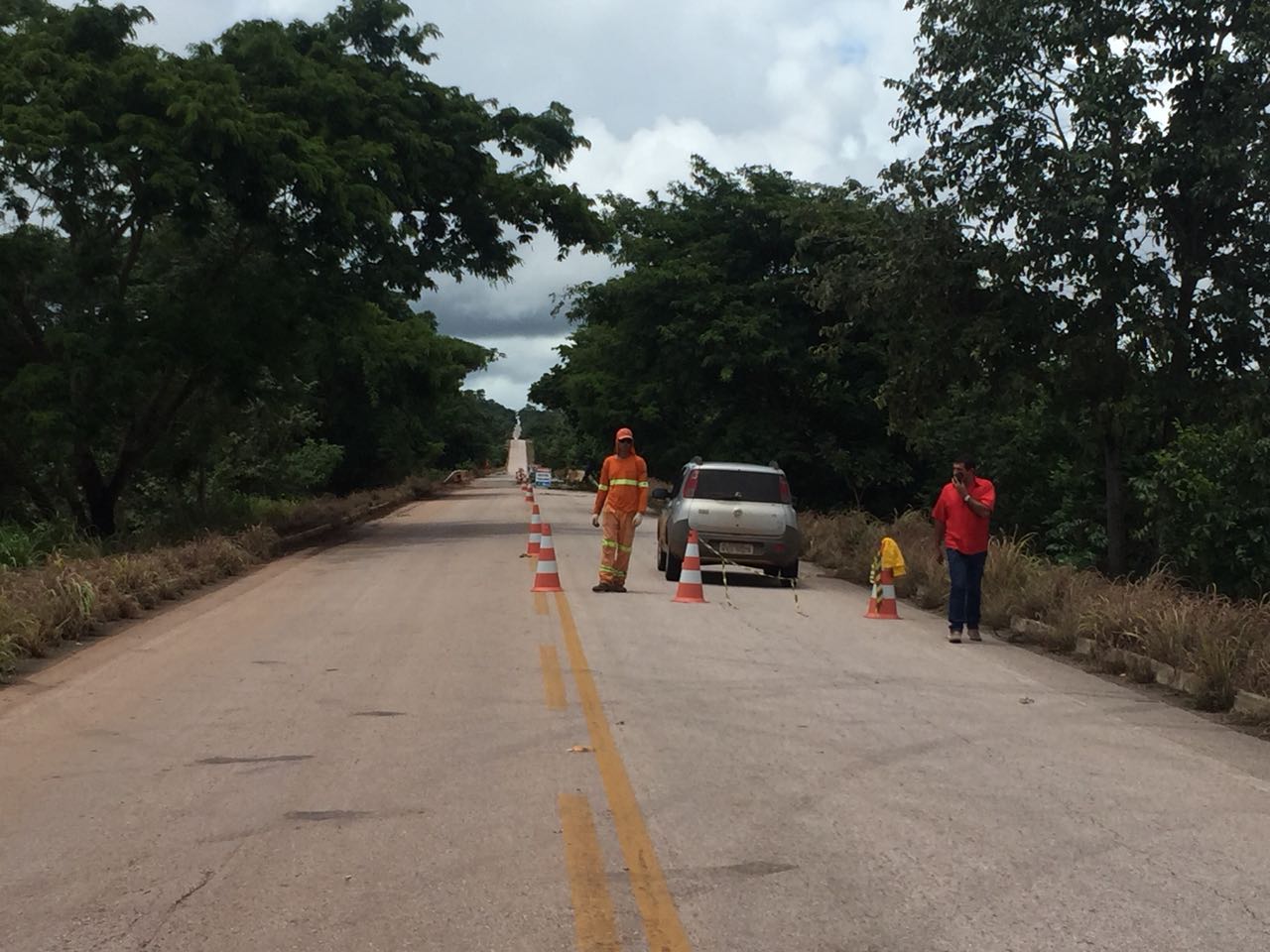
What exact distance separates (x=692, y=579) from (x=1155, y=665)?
237 inches

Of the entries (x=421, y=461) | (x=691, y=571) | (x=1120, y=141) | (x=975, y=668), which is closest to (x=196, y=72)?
(x=691, y=571)

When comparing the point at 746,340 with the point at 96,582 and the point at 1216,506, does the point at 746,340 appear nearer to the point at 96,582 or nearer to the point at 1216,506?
the point at 1216,506

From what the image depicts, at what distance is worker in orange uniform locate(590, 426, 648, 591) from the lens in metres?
16.2

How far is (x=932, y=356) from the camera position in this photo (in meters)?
18.5

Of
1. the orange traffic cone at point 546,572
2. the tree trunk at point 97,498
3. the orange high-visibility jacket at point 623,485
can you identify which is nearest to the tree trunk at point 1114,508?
the orange high-visibility jacket at point 623,485

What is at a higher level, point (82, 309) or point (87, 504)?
point (82, 309)

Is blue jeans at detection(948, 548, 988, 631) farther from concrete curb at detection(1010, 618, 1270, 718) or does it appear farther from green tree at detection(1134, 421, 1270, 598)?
green tree at detection(1134, 421, 1270, 598)


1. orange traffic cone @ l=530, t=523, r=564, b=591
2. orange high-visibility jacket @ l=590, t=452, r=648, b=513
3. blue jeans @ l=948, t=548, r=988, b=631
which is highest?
orange high-visibility jacket @ l=590, t=452, r=648, b=513

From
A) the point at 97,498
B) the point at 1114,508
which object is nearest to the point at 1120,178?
the point at 1114,508

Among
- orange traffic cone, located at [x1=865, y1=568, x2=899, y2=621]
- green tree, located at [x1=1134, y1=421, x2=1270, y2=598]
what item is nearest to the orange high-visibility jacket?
orange traffic cone, located at [x1=865, y1=568, x2=899, y2=621]

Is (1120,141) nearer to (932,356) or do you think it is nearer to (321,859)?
(932,356)

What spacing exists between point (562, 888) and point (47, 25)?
871 inches

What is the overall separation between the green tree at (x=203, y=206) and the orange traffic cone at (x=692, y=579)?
10209 mm

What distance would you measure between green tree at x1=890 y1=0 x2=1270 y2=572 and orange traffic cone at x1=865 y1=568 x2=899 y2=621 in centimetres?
408
